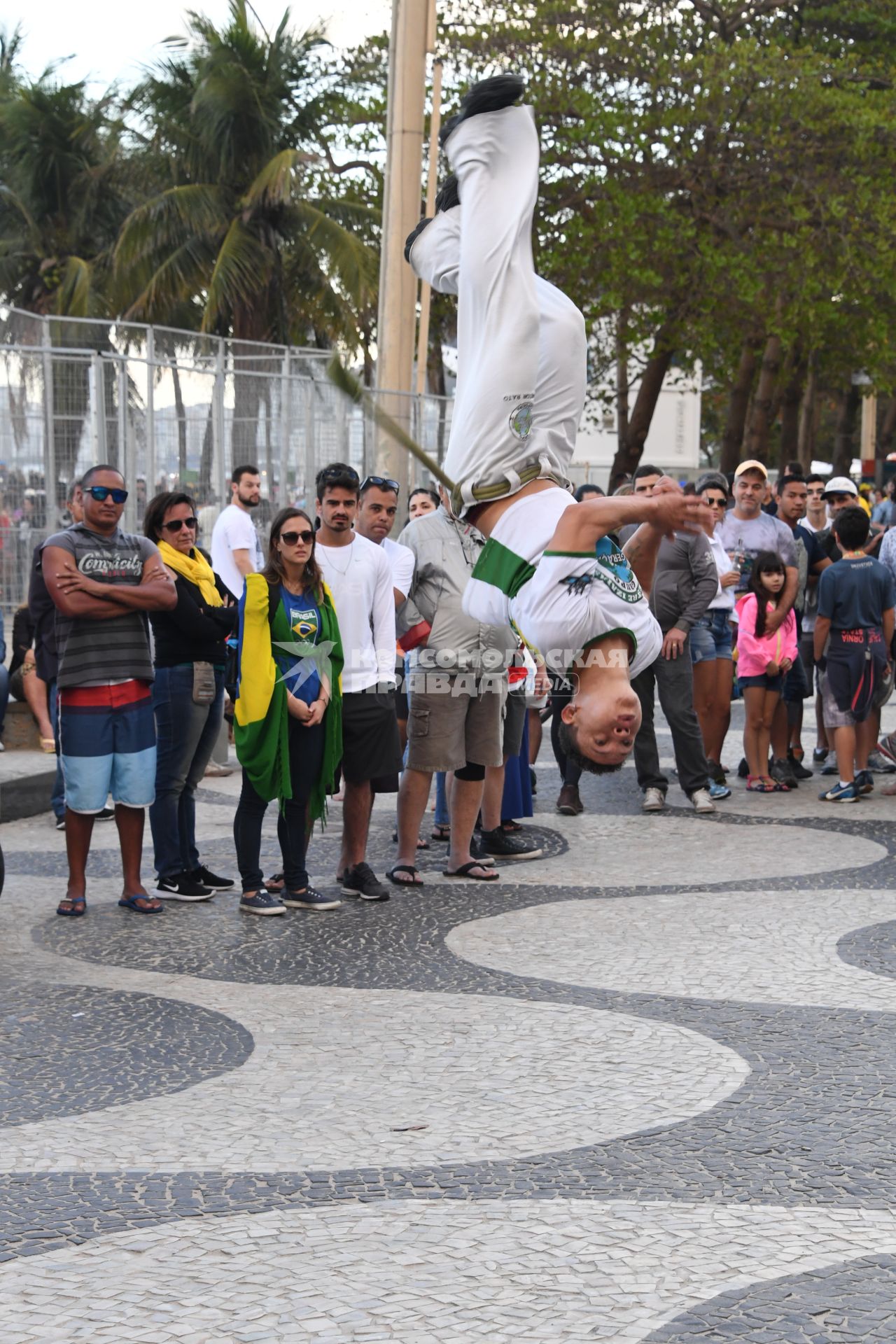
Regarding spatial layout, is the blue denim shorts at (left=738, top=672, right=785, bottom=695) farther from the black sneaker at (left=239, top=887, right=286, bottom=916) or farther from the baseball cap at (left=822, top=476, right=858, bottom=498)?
the black sneaker at (left=239, top=887, right=286, bottom=916)


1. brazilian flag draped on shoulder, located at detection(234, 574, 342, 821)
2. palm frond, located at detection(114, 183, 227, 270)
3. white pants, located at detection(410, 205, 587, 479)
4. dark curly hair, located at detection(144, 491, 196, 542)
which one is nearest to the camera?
white pants, located at detection(410, 205, 587, 479)

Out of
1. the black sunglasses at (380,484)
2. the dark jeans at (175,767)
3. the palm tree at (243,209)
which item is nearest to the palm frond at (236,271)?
the palm tree at (243,209)

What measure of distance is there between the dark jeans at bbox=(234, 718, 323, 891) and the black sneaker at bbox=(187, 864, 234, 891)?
1.27 feet

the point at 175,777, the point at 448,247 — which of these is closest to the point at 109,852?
the point at 175,777

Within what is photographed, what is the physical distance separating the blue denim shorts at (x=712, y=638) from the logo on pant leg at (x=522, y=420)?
5.38 meters

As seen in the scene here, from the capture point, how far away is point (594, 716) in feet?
15.7

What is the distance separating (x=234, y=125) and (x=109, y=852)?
2073 centimetres

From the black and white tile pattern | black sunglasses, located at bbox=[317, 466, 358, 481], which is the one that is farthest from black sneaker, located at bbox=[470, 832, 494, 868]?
black sunglasses, located at bbox=[317, 466, 358, 481]

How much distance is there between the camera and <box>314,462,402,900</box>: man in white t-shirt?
746 centimetres

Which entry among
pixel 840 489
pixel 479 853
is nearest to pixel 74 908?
pixel 479 853

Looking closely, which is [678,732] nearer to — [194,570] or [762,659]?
[762,659]

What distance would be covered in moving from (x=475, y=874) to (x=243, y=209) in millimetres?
20741

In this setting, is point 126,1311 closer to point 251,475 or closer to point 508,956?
point 508,956

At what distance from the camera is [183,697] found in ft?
24.6
